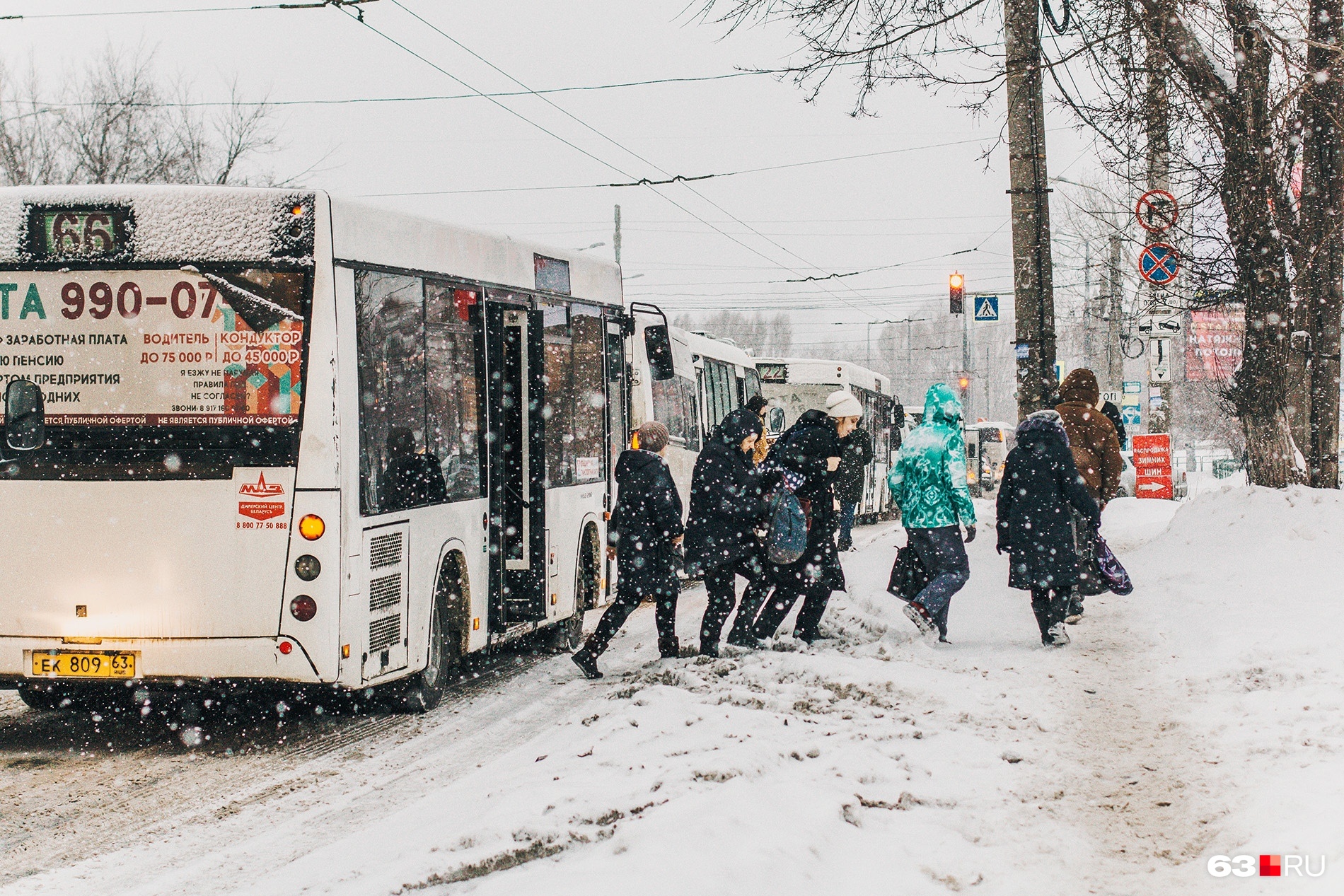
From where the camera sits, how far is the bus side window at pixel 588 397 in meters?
10.8

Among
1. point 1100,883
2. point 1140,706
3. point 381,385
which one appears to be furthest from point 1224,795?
point 381,385

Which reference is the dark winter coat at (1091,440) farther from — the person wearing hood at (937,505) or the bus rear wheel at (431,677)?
the bus rear wheel at (431,677)

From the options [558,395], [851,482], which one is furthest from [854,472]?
[558,395]

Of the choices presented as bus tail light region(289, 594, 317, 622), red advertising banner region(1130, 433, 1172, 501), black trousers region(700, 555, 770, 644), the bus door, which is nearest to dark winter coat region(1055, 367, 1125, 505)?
black trousers region(700, 555, 770, 644)

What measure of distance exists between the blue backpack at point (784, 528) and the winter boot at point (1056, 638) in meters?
2.03

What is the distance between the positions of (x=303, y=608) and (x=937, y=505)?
15.8 ft

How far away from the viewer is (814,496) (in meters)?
9.55

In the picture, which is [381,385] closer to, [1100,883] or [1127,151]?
[1100,883]

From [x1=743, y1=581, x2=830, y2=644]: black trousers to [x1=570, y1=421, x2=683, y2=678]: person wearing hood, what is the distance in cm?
77

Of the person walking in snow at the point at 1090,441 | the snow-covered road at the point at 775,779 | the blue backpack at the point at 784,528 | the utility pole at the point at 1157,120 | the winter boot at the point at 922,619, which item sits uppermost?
the utility pole at the point at 1157,120

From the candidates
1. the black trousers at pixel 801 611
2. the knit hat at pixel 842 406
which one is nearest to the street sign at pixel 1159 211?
the knit hat at pixel 842 406

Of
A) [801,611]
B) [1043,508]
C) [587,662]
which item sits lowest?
[587,662]

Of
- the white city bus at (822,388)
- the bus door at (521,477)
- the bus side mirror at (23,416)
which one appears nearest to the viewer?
the bus side mirror at (23,416)

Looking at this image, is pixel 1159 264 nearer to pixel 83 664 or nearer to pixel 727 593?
pixel 727 593
